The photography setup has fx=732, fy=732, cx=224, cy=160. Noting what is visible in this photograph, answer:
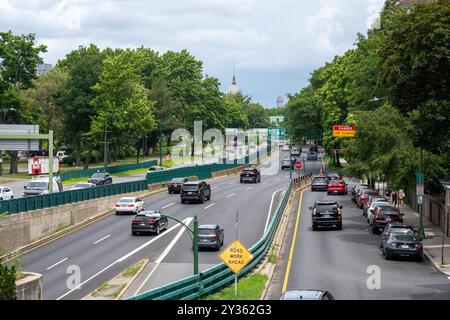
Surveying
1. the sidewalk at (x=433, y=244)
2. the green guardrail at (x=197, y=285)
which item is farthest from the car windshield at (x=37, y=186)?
the green guardrail at (x=197, y=285)

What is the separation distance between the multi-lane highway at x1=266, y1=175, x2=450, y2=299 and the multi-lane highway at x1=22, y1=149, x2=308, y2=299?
420 centimetres

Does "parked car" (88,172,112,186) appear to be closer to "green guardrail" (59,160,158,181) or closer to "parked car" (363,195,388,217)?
"green guardrail" (59,160,158,181)

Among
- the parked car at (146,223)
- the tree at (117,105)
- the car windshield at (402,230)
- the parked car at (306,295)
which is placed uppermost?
the tree at (117,105)

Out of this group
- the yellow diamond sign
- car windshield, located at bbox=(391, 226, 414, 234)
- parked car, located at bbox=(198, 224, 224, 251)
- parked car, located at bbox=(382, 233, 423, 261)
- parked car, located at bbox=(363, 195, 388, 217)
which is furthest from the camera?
parked car, located at bbox=(363, 195, 388, 217)

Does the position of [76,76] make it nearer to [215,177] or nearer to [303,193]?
[215,177]

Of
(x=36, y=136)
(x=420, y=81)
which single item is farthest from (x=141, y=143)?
(x=420, y=81)

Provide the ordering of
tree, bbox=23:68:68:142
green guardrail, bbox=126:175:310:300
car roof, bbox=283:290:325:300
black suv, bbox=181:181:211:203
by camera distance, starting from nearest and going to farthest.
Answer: car roof, bbox=283:290:325:300
green guardrail, bbox=126:175:310:300
black suv, bbox=181:181:211:203
tree, bbox=23:68:68:142

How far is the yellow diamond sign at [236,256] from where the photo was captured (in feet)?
81.9

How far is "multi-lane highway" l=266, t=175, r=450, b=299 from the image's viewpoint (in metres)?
28.9

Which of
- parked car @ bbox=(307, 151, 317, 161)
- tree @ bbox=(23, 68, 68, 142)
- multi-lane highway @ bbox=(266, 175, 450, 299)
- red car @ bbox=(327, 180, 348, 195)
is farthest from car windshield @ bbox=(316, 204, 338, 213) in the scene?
parked car @ bbox=(307, 151, 317, 161)

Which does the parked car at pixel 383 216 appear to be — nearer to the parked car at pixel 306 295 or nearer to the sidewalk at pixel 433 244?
the sidewalk at pixel 433 244

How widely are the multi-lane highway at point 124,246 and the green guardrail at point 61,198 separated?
8.09ft

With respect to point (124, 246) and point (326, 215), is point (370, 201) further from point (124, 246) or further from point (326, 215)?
point (124, 246)

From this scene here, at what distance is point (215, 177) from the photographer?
3750 inches
